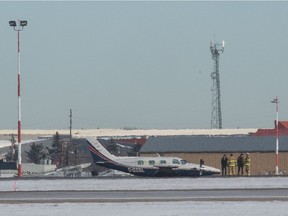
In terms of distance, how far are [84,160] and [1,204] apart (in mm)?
100223

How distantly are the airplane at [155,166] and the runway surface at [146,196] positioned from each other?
2531cm

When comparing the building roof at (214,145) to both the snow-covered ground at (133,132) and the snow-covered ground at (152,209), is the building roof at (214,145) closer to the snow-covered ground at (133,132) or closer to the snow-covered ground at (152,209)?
the snow-covered ground at (152,209)

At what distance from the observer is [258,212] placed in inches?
1062

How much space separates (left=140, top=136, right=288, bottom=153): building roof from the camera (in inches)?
3497

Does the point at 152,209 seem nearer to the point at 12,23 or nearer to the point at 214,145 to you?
the point at 12,23

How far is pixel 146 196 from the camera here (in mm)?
35062

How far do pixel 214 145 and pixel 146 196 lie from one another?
56859mm

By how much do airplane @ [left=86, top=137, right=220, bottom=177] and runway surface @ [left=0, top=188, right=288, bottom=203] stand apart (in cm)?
2531

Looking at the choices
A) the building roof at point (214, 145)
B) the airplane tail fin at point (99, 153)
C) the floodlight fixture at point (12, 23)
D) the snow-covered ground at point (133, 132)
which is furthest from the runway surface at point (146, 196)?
the snow-covered ground at point (133, 132)

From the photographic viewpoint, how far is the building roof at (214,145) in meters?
88.8

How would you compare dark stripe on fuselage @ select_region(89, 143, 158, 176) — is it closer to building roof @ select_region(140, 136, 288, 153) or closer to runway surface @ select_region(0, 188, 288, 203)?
building roof @ select_region(140, 136, 288, 153)

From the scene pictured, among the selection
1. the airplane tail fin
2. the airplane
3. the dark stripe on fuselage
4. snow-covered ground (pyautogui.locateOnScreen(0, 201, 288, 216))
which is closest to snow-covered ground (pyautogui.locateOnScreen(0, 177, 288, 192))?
snow-covered ground (pyautogui.locateOnScreen(0, 201, 288, 216))

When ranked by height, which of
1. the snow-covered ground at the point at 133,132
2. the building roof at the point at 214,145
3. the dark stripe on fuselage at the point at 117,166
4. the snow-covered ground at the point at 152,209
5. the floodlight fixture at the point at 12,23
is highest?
the floodlight fixture at the point at 12,23

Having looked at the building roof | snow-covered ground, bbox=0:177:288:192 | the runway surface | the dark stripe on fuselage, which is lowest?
the runway surface
